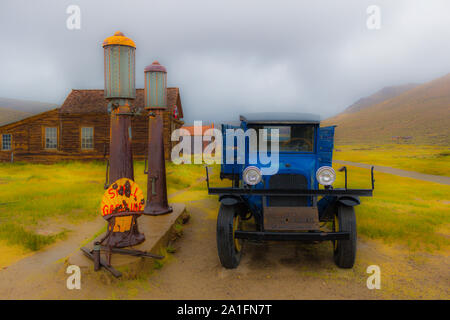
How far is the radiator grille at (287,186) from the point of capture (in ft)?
16.3

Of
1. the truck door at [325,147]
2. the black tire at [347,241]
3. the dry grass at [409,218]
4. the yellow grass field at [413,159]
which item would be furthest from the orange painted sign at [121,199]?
the yellow grass field at [413,159]

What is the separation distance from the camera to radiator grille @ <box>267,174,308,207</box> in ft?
16.3

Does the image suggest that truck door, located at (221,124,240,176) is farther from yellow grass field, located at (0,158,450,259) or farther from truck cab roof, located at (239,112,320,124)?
yellow grass field, located at (0,158,450,259)

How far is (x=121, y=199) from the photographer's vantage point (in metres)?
4.38

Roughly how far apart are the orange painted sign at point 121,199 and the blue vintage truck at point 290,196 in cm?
116

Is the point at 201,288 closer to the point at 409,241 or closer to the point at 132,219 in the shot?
the point at 132,219

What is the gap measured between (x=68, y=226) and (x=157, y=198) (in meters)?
2.20

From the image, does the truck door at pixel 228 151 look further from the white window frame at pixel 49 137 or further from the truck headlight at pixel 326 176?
the white window frame at pixel 49 137

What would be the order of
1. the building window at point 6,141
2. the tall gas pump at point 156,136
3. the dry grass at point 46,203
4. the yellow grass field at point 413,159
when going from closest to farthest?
the dry grass at point 46,203
the tall gas pump at point 156,136
the yellow grass field at point 413,159
the building window at point 6,141

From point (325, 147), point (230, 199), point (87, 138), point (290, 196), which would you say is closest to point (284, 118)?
point (325, 147)

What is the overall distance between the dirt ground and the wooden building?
1491cm

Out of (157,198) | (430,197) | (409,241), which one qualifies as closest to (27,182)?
(157,198)

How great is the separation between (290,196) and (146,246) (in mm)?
2489

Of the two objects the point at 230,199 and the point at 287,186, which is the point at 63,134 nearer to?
the point at 230,199
